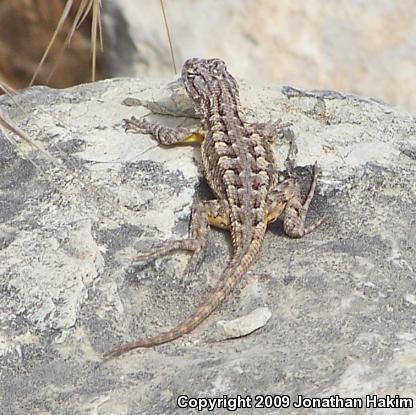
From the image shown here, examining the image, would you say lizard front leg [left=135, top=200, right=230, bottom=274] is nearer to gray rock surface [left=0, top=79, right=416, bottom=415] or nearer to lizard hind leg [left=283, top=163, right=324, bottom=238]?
gray rock surface [left=0, top=79, right=416, bottom=415]

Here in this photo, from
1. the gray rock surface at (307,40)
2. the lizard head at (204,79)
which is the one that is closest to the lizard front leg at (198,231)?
the lizard head at (204,79)

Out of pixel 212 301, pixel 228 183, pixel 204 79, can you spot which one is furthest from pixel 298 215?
pixel 204 79

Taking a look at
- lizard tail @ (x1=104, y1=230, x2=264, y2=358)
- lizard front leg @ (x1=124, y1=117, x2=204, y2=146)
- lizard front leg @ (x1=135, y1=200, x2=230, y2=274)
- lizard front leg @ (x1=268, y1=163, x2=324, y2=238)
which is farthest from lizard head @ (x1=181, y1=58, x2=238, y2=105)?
lizard tail @ (x1=104, y1=230, x2=264, y2=358)

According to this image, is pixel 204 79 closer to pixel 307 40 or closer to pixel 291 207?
pixel 291 207

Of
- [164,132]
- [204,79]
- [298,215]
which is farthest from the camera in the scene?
[204,79]

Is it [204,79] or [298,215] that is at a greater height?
[204,79]

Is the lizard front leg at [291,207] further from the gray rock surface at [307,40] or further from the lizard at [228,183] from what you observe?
the gray rock surface at [307,40]
